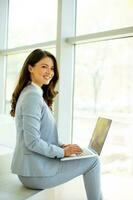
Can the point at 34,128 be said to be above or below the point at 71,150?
Result: above

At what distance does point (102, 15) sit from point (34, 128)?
1.42 meters

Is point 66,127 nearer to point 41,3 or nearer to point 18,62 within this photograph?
point 18,62

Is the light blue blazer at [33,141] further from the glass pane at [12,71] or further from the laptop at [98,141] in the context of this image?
the glass pane at [12,71]

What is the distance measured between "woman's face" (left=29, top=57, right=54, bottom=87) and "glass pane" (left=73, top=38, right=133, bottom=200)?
2.75 ft

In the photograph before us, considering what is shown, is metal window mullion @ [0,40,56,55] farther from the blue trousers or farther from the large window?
the blue trousers

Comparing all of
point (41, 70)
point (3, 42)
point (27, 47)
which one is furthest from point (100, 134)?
point (3, 42)

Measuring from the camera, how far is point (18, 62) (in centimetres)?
318

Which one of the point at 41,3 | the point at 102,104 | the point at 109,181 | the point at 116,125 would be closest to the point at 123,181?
the point at 109,181

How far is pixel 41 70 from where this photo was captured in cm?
169

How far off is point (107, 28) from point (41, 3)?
0.93m

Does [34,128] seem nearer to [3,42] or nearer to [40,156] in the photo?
[40,156]

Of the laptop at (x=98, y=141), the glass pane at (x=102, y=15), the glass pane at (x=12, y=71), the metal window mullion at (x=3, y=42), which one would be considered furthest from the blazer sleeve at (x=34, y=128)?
the metal window mullion at (x=3, y=42)

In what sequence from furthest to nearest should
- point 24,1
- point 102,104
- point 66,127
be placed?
point 24,1 < point 66,127 < point 102,104

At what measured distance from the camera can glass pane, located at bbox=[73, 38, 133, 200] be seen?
7.50 feet
